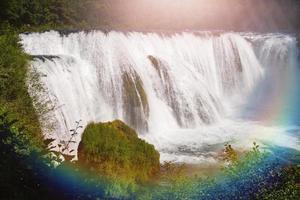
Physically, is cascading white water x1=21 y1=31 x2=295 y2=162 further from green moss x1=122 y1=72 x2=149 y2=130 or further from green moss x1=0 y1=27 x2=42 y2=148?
green moss x1=0 y1=27 x2=42 y2=148

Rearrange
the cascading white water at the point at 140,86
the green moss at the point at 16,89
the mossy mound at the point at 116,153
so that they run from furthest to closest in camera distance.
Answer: the cascading white water at the point at 140,86, the green moss at the point at 16,89, the mossy mound at the point at 116,153

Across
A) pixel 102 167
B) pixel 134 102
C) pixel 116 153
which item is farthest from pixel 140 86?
pixel 102 167

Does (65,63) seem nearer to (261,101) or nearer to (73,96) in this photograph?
(73,96)

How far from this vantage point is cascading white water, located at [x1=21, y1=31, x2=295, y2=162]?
17.0 metres

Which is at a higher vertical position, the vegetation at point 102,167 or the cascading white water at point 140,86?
the cascading white water at point 140,86

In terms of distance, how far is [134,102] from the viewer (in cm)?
1953

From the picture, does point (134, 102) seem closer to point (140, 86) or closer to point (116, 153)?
point (140, 86)

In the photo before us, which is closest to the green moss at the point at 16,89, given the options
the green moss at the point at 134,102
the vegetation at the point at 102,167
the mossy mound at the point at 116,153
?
the vegetation at the point at 102,167

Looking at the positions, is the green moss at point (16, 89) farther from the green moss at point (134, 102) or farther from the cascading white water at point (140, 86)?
the green moss at point (134, 102)

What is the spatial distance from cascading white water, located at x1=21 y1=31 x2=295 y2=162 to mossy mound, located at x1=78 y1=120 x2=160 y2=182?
3598 mm

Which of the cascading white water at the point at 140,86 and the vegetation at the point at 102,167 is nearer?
the vegetation at the point at 102,167

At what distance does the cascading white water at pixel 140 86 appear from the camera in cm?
1697

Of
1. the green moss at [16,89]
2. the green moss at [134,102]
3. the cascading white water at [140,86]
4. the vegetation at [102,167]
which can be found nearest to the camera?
the vegetation at [102,167]

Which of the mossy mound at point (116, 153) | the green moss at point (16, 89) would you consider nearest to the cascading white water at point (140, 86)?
the green moss at point (16, 89)
